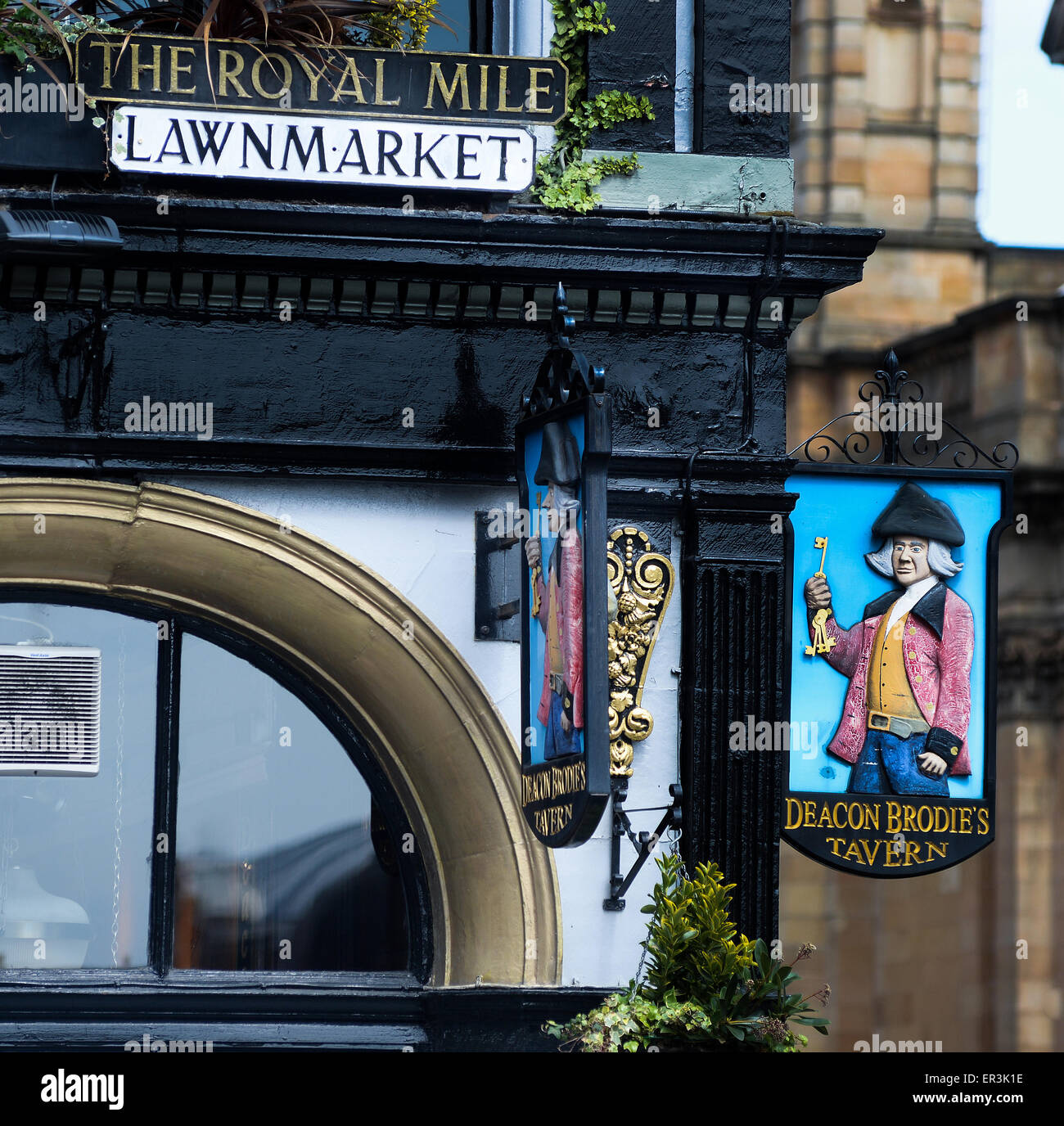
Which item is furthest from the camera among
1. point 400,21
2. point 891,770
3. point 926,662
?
point 400,21

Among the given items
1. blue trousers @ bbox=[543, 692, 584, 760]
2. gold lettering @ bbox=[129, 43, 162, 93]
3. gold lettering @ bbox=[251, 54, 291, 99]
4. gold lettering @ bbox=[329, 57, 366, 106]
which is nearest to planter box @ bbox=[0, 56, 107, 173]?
gold lettering @ bbox=[129, 43, 162, 93]

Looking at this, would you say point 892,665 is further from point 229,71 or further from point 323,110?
point 229,71

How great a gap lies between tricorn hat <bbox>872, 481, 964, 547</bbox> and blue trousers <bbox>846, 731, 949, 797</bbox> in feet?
3.20

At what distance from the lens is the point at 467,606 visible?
34.2ft

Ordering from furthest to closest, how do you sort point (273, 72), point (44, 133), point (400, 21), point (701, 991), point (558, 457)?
point (400, 21)
point (273, 72)
point (44, 133)
point (558, 457)
point (701, 991)

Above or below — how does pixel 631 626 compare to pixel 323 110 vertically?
below

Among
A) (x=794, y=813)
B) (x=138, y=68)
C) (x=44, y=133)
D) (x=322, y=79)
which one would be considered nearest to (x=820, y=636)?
(x=794, y=813)

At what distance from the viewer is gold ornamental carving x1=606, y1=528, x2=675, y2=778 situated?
10344 mm

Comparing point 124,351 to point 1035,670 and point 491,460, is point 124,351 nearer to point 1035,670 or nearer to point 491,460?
point 491,460

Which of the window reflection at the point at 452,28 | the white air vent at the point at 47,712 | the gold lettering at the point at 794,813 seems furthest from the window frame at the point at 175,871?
the window reflection at the point at 452,28

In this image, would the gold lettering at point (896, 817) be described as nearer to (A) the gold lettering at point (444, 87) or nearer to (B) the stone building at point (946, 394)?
(A) the gold lettering at point (444, 87)

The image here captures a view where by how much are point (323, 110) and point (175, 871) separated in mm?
3685
